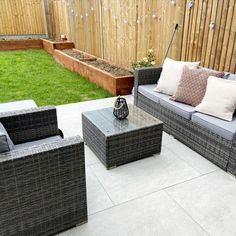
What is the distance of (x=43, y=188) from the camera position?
1.51m

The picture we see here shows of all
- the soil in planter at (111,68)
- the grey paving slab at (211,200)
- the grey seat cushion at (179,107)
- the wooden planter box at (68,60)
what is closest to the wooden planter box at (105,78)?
the wooden planter box at (68,60)

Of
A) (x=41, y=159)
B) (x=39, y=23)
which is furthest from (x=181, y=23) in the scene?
(x=39, y=23)

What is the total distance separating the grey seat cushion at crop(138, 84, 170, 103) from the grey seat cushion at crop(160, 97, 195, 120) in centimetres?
12

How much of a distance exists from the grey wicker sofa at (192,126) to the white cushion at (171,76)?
0.11m

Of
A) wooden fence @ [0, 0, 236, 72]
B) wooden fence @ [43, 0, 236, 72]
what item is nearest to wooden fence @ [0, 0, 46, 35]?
wooden fence @ [0, 0, 236, 72]

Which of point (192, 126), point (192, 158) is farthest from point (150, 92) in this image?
point (192, 158)

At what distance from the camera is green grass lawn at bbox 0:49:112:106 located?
448 cm

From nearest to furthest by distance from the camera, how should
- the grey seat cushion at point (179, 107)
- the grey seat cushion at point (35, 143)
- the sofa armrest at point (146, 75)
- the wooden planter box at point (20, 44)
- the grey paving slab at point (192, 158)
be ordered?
the grey seat cushion at point (35, 143)
the grey paving slab at point (192, 158)
the grey seat cushion at point (179, 107)
the sofa armrest at point (146, 75)
the wooden planter box at point (20, 44)

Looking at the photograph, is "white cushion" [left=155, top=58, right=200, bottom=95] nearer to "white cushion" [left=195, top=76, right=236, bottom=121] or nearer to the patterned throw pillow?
the patterned throw pillow

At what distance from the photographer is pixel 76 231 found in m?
1.73

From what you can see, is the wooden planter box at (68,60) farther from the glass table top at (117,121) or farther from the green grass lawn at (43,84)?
the glass table top at (117,121)

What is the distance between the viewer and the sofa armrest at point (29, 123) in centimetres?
207

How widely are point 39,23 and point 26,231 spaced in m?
10.3

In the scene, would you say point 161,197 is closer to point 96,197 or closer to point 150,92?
point 96,197
